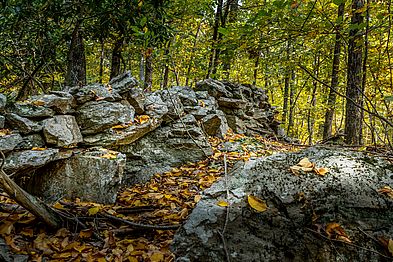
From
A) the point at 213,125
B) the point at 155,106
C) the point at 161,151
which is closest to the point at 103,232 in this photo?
the point at 161,151

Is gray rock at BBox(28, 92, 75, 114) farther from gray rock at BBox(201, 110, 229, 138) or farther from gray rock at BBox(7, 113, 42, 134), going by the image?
gray rock at BBox(201, 110, 229, 138)

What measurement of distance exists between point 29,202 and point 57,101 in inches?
80.0

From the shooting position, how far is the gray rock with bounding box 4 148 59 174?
9.91 ft

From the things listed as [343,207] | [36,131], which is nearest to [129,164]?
[36,131]

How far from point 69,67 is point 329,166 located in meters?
5.53

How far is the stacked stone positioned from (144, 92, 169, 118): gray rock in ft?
7.62

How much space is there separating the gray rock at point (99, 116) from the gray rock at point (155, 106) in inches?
20.2

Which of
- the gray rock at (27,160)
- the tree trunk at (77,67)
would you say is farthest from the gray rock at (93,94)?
the tree trunk at (77,67)

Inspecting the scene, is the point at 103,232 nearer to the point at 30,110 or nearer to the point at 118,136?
the point at 118,136

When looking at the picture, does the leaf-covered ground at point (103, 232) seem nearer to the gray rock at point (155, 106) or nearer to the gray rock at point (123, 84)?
the gray rock at point (155, 106)

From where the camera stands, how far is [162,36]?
13.8 feet

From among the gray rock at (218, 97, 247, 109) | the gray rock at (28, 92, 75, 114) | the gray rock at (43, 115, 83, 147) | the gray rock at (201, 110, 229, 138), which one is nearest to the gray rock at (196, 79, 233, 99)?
the gray rock at (218, 97, 247, 109)

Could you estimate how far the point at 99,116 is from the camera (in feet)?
13.6

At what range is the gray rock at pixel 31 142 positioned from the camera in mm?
3255
